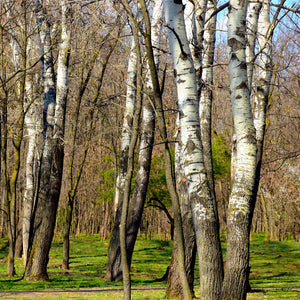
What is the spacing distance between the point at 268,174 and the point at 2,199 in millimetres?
18196

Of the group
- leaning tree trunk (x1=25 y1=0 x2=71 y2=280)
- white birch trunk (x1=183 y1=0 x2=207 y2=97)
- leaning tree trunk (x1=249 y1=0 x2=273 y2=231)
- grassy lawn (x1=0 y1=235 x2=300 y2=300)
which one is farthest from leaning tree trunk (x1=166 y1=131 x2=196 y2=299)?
leaning tree trunk (x1=25 y1=0 x2=71 y2=280)

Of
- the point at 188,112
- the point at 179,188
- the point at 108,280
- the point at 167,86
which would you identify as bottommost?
the point at 108,280

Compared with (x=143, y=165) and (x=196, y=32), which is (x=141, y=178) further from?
(x=196, y=32)

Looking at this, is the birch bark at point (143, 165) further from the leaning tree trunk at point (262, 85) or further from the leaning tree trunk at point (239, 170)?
the leaning tree trunk at point (239, 170)

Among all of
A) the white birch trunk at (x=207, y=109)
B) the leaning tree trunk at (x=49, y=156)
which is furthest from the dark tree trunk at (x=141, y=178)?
the white birch trunk at (x=207, y=109)

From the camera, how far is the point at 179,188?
27.5ft

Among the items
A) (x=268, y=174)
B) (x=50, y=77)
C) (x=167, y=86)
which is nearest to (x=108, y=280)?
(x=50, y=77)

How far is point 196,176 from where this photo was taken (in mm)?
5082

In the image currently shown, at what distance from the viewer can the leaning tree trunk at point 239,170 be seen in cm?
512

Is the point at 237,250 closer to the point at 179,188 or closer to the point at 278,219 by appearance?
the point at 179,188

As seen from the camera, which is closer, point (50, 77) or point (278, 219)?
point (50, 77)

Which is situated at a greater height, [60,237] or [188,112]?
[188,112]

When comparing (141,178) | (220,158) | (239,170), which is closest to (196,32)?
(239,170)

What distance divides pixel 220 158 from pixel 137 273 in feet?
42.8
